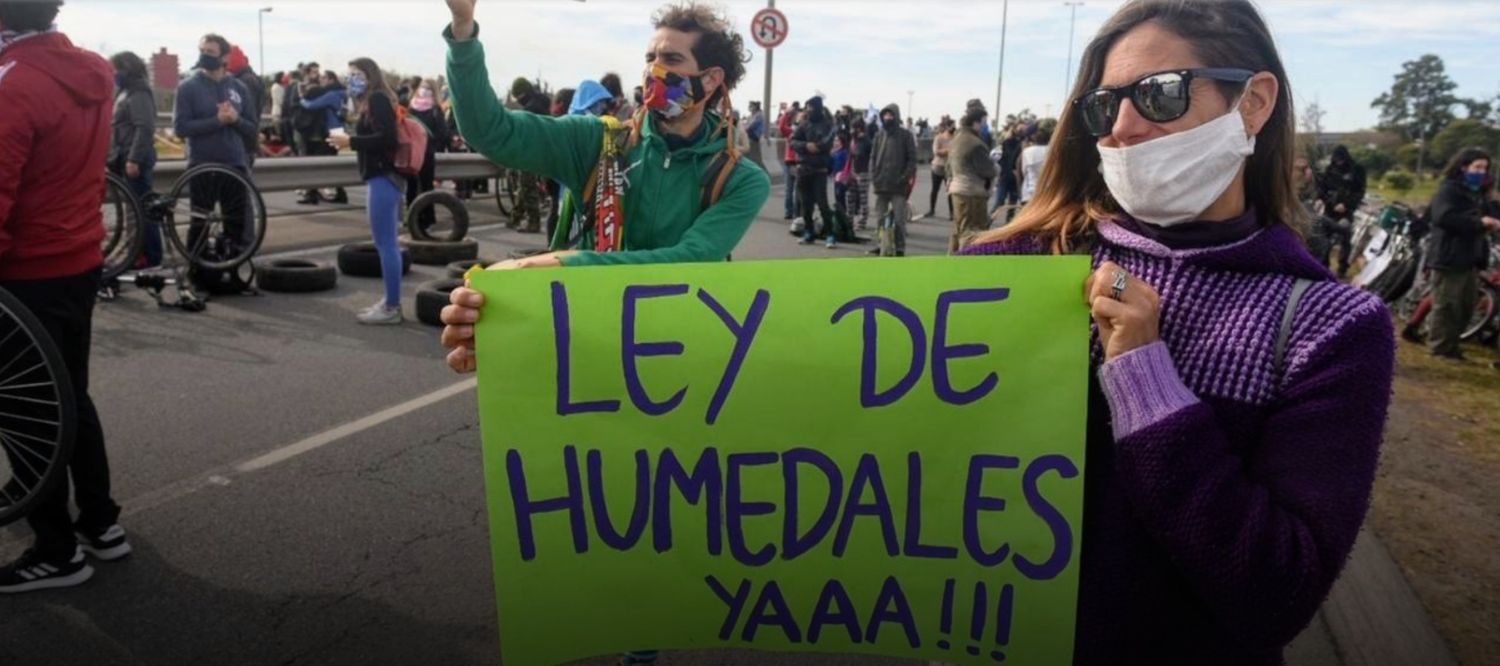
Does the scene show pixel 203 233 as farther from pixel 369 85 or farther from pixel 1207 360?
pixel 1207 360

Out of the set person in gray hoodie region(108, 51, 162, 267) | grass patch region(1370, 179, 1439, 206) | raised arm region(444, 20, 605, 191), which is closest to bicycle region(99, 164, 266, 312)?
person in gray hoodie region(108, 51, 162, 267)

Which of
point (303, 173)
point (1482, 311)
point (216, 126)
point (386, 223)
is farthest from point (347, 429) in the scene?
point (303, 173)

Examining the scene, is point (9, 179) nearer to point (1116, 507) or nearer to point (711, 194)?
point (711, 194)

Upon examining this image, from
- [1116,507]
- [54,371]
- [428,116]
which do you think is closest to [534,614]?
[1116,507]

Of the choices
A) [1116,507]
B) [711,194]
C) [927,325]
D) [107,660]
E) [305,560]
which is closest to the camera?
[1116,507]

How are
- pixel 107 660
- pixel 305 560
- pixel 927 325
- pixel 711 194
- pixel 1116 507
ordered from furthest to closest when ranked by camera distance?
pixel 305 560
pixel 107 660
pixel 711 194
pixel 927 325
pixel 1116 507

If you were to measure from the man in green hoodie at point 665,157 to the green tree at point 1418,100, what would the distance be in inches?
1994

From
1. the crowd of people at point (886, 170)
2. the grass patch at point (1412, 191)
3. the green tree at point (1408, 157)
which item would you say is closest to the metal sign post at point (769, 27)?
the crowd of people at point (886, 170)

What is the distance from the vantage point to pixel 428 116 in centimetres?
1631

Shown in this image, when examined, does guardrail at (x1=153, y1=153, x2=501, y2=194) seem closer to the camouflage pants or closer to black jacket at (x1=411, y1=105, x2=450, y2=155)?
the camouflage pants

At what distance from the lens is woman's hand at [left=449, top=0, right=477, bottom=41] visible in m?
2.22

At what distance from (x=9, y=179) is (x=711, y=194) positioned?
2176 mm

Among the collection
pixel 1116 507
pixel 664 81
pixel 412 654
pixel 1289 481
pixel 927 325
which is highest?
pixel 664 81

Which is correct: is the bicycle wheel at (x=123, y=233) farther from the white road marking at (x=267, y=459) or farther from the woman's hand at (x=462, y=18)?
the woman's hand at (x=462, y=18)
